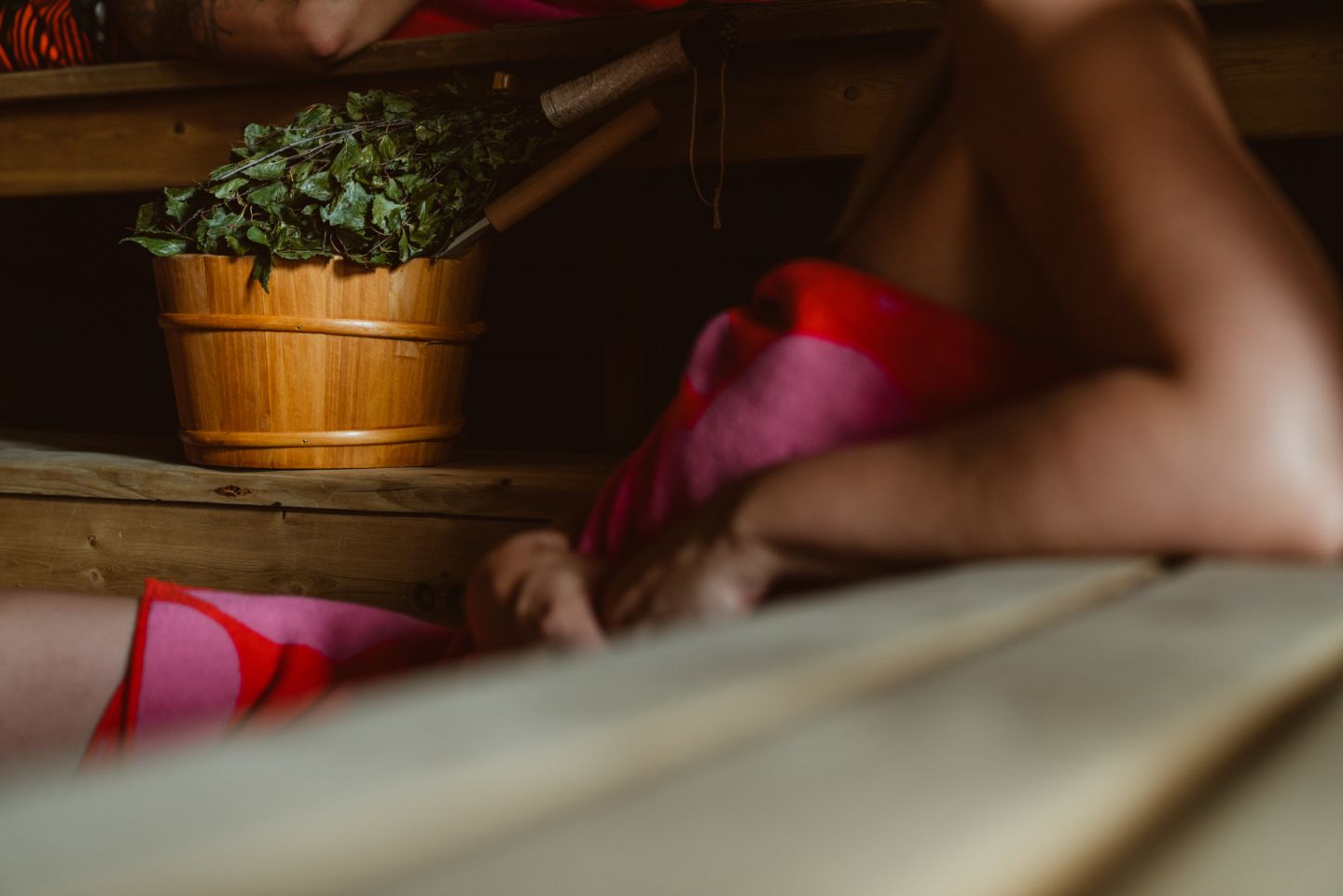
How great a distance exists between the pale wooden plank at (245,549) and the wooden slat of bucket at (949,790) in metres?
1.20

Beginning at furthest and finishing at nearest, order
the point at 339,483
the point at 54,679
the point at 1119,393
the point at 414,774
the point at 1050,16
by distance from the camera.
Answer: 1. the point at 339,483
2. the point at 54,679
3. the point at 1050,16
4. the point at 1119,393
5. the point at 414,774

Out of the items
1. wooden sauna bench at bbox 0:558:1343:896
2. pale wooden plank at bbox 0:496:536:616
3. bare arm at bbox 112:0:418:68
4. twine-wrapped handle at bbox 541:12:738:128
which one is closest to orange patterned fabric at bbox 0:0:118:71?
bare arm at bbox 112:0:418:68

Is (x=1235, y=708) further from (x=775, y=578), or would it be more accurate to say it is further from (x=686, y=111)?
(x=686, y=111)

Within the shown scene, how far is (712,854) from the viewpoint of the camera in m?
0.18

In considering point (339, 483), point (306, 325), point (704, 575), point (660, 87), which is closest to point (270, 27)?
point (306, 325)

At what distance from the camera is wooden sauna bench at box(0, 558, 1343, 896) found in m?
0.17

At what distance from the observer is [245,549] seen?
1.57 metres

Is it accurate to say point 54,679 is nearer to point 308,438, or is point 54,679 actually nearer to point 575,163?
point 308,438

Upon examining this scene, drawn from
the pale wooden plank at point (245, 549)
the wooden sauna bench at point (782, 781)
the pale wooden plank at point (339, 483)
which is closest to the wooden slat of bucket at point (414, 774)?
the wooden sauna bench at point (782, 781)

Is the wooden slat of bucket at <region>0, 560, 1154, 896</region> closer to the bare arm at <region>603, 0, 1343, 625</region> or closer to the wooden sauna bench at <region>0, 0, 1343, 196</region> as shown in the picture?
the bare arm at <region>603, 0, 1343, 625</region>

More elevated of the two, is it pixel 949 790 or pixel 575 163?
pixel 575 163

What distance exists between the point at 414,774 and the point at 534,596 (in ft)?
1.54

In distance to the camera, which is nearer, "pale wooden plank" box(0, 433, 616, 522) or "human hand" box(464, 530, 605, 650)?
"human hand" box(464, 530, 605, 650)

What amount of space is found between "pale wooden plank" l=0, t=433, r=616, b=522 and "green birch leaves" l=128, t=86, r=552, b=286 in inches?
11.0
